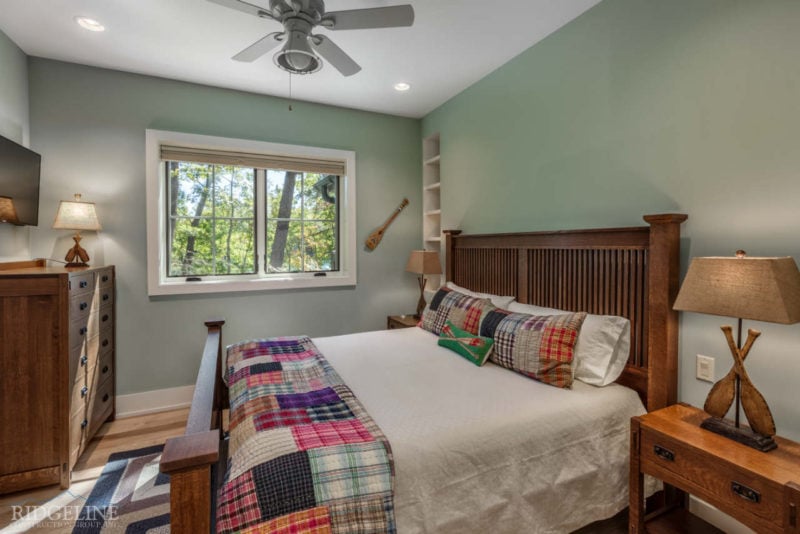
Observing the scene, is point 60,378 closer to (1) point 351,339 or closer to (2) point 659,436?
(1) point 351,339

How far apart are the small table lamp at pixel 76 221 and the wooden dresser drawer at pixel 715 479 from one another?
3.59m

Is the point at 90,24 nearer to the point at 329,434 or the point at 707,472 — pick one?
the point at 329,434

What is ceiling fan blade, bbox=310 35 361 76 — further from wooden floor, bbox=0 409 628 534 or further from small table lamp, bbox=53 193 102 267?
wooden floor, bbox=0 409 628 534

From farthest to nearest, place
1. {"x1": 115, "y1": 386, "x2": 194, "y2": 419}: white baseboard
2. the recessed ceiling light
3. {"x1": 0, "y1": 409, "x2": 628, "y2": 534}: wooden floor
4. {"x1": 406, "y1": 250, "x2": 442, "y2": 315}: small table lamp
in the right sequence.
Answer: {"x1": 406, "y1": 250, "x2": 442, "y2": 315}: small table lamp, {"x1": 115, "y1": 386, "x2": 194, "y2": 419}: white baseboard, the recessed ceiling light, {"x1": 0, "y1": 409, "x2": 628, "y2": 534}: wooden floor

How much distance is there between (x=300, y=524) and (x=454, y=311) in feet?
5.85

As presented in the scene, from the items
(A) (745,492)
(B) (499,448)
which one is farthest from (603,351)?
(B) (499,448)

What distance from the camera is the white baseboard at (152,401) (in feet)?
9.95

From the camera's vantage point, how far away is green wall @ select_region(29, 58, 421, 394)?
2.85m

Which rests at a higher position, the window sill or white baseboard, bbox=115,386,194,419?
the window sill

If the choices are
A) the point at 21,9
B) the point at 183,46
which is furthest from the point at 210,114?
the point at 21,9

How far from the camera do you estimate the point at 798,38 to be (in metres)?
1.45

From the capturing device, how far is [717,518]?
66.5 inches

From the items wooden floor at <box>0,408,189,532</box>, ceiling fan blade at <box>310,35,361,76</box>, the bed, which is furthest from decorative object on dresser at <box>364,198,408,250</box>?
wooden floor at <box>0,408,189,532</box>

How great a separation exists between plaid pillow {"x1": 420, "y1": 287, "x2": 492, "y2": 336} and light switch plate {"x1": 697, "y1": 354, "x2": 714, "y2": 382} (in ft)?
3.63
